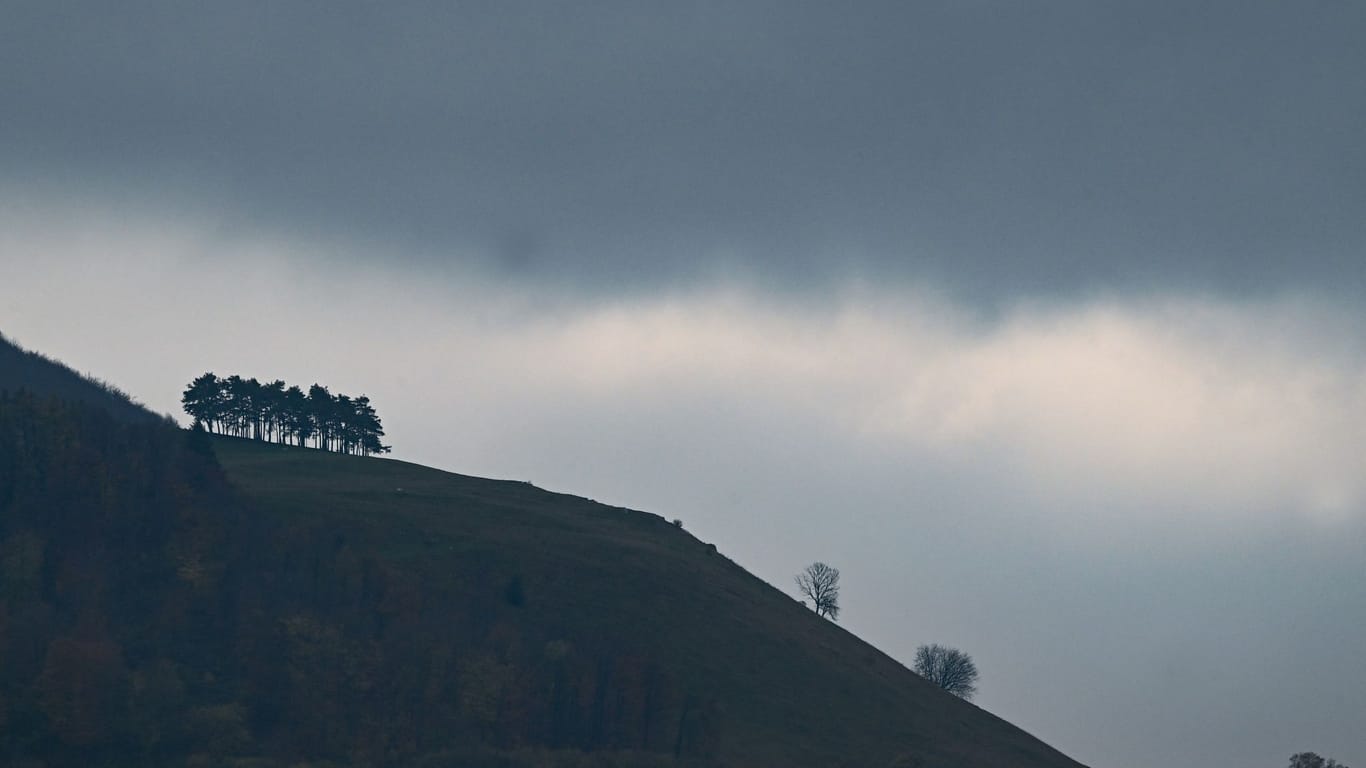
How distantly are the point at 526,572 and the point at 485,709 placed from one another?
25.2 m

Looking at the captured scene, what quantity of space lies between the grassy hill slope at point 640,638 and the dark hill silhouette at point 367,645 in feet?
1.00

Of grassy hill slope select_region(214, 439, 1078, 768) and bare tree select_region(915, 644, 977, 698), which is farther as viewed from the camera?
bare tree select_region(915, 644, 977, 698)

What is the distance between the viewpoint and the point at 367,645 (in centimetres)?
10931

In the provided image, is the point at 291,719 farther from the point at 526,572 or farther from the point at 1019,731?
the point at 1019,731

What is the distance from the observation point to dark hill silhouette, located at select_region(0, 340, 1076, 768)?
93.1 m

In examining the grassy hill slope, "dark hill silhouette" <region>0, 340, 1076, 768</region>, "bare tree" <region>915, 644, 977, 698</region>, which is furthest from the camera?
"bare tree" <region>915, 644, 977, 698</region>

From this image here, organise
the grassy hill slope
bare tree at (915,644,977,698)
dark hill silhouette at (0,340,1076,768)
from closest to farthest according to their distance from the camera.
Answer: dark hill silhouette at (0,340,1076,768) → the grassy hill slope → bare tree at (915,644,977,698)

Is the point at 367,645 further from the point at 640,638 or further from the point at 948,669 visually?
the point at 948,669

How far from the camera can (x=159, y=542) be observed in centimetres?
11656

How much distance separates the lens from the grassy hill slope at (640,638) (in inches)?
4205

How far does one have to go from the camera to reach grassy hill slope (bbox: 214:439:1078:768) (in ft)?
350

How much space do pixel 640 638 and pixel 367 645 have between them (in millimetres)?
23408

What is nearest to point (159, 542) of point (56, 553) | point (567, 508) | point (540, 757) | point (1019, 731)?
point (56, 553)

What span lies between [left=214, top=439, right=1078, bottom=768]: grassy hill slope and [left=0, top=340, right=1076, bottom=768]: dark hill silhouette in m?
0.31
